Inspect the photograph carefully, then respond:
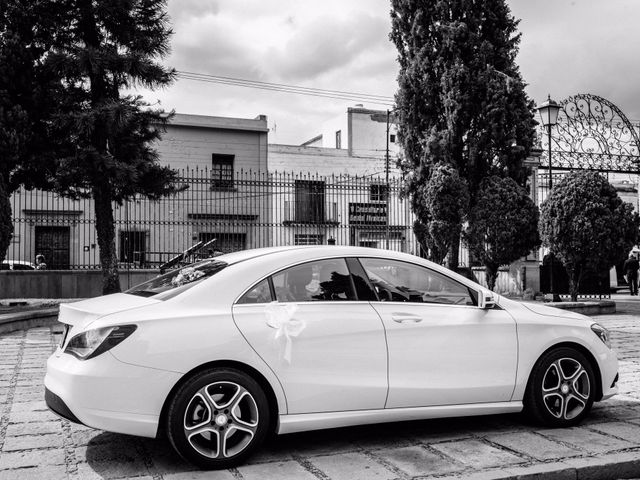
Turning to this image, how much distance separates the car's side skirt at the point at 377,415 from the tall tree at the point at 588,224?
34.3 ft

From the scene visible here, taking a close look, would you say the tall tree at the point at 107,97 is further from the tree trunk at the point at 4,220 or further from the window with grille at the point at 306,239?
the window with grille at the point at 306,239

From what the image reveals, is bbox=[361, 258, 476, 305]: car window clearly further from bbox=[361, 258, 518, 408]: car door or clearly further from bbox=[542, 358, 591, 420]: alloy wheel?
bbox=[542, 358, 591, 420]: alloy wheel

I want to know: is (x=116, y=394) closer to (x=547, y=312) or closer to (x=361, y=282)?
(x=361, y=282)

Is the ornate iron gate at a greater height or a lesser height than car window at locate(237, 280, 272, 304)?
greater

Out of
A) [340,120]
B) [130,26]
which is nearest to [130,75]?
[130,26]

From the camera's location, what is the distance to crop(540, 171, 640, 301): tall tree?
14.4m

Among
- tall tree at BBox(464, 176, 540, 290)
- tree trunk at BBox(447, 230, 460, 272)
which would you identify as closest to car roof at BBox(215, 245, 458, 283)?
tall tree at BBox(464, 176, 540, 290)

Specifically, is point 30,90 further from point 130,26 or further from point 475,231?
point 475,231

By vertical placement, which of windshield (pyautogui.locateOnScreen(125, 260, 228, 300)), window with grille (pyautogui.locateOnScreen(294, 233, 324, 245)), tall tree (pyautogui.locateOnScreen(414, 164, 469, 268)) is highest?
tall tree (pyautogui.locateOnScreen(414, 164, 469, 268))

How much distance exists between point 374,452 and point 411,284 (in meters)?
1.27

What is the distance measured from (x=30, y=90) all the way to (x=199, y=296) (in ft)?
37.4

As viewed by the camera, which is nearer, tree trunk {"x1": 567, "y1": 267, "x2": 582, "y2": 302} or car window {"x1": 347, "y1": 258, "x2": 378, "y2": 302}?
car window {"x1": 347, "y1": 258, "x2": 378, "y2": 302}

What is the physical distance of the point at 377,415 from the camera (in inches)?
178

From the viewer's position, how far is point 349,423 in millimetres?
4449
